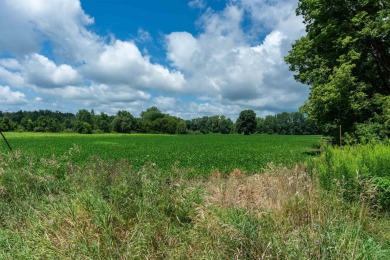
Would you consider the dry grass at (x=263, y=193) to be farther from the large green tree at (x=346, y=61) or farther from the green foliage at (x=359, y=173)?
the large green tree at (x=346, y=61)

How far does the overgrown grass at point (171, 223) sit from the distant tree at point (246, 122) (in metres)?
116

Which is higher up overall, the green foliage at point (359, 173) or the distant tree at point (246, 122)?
the distant tree at point (246, 122)

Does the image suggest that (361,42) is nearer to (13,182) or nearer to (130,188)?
(130,188)

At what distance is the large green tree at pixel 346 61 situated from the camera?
52.1 ft

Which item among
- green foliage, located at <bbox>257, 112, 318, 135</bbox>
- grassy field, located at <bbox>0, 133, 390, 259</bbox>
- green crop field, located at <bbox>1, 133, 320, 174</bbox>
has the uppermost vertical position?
green foliage, located at <bbox>257, 112, 318, 135</bbox>

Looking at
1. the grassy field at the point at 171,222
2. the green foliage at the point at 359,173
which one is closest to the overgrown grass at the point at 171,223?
the grassy field at the point at 171,222

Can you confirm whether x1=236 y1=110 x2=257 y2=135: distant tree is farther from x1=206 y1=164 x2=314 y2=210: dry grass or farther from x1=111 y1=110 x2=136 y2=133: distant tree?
x1=206 y1=164 x2=314 y2=210: dry grass

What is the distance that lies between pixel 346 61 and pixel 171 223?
16.9m

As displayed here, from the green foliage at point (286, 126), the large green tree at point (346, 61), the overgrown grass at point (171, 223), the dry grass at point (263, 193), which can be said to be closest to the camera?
the overgrown grass at point (171, 223)

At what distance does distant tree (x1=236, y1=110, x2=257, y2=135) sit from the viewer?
120438mm

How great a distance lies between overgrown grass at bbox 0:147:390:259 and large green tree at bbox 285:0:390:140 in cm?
1247

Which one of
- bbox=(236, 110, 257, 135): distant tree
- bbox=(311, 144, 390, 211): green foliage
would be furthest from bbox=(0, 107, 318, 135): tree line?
bbox=(311, 144, 390, 211): green foliage

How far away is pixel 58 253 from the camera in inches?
146

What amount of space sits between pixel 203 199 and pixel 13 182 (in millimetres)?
4149
